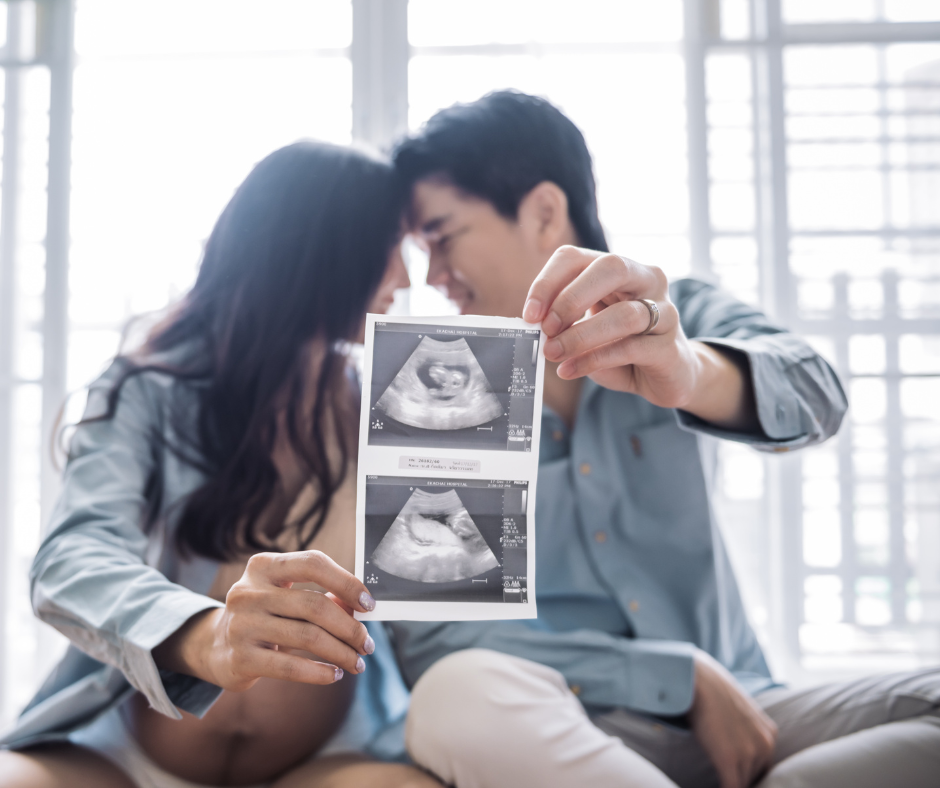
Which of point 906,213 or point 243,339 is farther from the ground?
point 906,213

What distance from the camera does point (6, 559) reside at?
1850mm

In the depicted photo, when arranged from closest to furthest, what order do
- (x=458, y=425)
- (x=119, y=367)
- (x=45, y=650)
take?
1. (x=458, y=425)
2. (x=119, y=367)
3. (x=45, y=650)

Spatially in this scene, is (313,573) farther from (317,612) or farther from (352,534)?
(352,534)

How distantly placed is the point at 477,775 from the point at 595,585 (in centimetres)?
42

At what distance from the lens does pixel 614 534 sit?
1127 mm

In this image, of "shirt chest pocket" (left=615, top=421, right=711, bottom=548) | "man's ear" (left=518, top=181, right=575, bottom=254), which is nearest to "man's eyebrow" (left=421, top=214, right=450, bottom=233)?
"man's ear" (left=518, top=181, right=575, bottom=254)

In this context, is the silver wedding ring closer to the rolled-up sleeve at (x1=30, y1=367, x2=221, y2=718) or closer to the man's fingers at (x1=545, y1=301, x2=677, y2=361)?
the man's fingers at (x1=545, y1=301, x2=677, y2=361)

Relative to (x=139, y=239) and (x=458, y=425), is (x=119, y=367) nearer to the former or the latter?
(x=458, y=425)

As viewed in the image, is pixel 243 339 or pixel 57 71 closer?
pixel 243 339

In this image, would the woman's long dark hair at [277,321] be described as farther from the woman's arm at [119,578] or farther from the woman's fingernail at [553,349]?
the woman's fingernail at [553,349]

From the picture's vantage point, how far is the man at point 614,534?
740 millimetres

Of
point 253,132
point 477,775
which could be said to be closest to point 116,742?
point 477,775

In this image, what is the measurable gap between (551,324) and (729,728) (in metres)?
0.63


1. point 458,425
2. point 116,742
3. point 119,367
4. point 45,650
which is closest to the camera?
point 458,425
